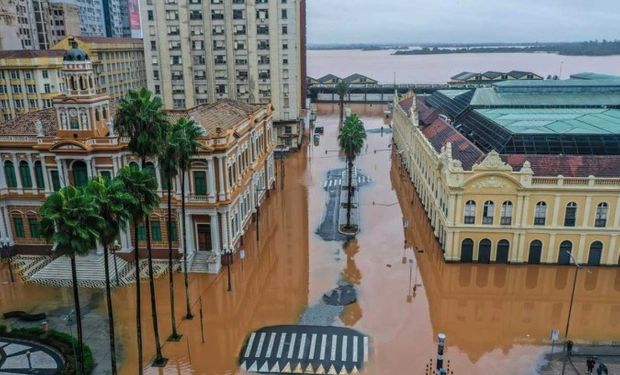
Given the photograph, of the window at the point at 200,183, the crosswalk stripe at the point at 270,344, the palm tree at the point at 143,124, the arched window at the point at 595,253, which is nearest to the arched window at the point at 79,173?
the window at the point at 200,183

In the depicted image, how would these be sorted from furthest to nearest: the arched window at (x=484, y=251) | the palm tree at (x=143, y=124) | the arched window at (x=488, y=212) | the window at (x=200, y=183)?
the arched window at (x=484, y=251), the arched window at (x=488, y=212), the window at (x=200, y=183), the palm tree at (x=143, y=124)

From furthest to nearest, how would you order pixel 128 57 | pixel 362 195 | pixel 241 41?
pixel 128 57 < pixel 241 41 < pixel 362 195

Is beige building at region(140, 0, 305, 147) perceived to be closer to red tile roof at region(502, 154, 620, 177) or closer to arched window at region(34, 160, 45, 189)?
arched window at region(34, 160, 45, 189)

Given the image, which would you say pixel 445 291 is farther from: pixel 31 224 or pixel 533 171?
pixel 31 224

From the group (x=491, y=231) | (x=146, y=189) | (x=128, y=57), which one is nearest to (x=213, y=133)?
(x=146, y=189)

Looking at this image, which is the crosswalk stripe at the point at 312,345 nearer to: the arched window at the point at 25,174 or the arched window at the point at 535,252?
the arched window at the point at 535,252

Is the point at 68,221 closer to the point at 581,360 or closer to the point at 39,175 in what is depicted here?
the point at 39,175

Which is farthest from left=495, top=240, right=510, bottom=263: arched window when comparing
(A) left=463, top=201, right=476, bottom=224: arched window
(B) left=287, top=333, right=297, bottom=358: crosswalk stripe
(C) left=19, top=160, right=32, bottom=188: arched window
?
(C) left=19, top=160, right=32, bottom=188: arched window
